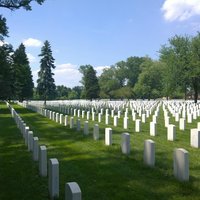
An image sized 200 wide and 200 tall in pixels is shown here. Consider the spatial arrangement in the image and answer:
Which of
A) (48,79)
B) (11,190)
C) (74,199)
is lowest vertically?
(11,190)

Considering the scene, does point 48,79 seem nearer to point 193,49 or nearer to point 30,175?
point 193,49

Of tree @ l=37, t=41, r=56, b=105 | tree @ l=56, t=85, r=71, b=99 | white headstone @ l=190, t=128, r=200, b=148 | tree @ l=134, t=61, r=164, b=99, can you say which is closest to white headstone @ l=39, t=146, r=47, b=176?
white headstone @ l=190, t=128, r=200, b=148

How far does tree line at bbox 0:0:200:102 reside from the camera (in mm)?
35094

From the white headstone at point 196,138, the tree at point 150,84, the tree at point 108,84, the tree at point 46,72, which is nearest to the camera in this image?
the white headstone at point 196,138

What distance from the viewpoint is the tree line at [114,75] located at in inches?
1382

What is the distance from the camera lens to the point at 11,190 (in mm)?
7406

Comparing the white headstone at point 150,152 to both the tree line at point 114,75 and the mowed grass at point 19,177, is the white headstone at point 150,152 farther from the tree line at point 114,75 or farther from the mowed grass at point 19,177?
the tree line at point 114,75

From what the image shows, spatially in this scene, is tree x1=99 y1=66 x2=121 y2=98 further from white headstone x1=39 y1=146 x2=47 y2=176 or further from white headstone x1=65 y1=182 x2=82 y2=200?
white headstone x1=65 y1=182 x2=82 y2=200

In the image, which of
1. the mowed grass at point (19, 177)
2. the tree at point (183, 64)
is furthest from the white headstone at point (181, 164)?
the tree at point (183, 64)

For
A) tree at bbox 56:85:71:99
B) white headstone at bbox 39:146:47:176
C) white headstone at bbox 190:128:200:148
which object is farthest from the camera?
tree at bbox 56:85:71:99

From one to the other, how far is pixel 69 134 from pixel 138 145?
5009mm

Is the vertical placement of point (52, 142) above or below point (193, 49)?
below

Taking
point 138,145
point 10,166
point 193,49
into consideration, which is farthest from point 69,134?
point 193,49

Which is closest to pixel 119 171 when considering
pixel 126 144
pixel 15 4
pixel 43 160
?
pixel 43 160
